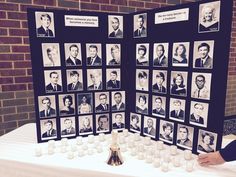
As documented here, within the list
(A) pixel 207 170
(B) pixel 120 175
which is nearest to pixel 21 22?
(B) pixel 120 175

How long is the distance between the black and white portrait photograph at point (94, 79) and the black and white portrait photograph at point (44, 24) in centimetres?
32

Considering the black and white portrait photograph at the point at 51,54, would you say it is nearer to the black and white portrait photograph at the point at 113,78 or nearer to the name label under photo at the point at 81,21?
the name label under photo at the point at 81,21

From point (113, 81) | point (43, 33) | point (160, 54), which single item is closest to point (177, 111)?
point (160, 54)

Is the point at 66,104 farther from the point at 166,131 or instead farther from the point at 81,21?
the point at 166,131

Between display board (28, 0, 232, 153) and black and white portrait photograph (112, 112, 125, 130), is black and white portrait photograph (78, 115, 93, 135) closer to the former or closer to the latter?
display board (28, 0, 232, 153)

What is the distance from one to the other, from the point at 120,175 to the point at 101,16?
0.89 meters

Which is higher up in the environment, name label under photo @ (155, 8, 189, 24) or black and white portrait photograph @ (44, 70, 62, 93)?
name label under photo @ (155, 8, 189, 24)

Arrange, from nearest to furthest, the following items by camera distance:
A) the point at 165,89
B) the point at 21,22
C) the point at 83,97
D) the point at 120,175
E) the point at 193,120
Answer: the point at 120,175 < the point at 193,120 < the point at 165,89 < the point at 83,97 < the point at 21,22

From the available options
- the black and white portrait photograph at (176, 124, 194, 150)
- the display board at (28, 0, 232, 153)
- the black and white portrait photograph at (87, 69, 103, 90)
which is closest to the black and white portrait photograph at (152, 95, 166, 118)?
the display board at (28, 0, 232, 153)

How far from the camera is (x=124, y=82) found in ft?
4.87

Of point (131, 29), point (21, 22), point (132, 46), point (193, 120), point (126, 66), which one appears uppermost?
point (21, 22)

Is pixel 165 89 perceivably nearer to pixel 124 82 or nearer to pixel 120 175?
pixel 124 82

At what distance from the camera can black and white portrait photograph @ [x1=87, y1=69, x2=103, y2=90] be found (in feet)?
4.57

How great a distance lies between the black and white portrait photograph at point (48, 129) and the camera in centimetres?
136
